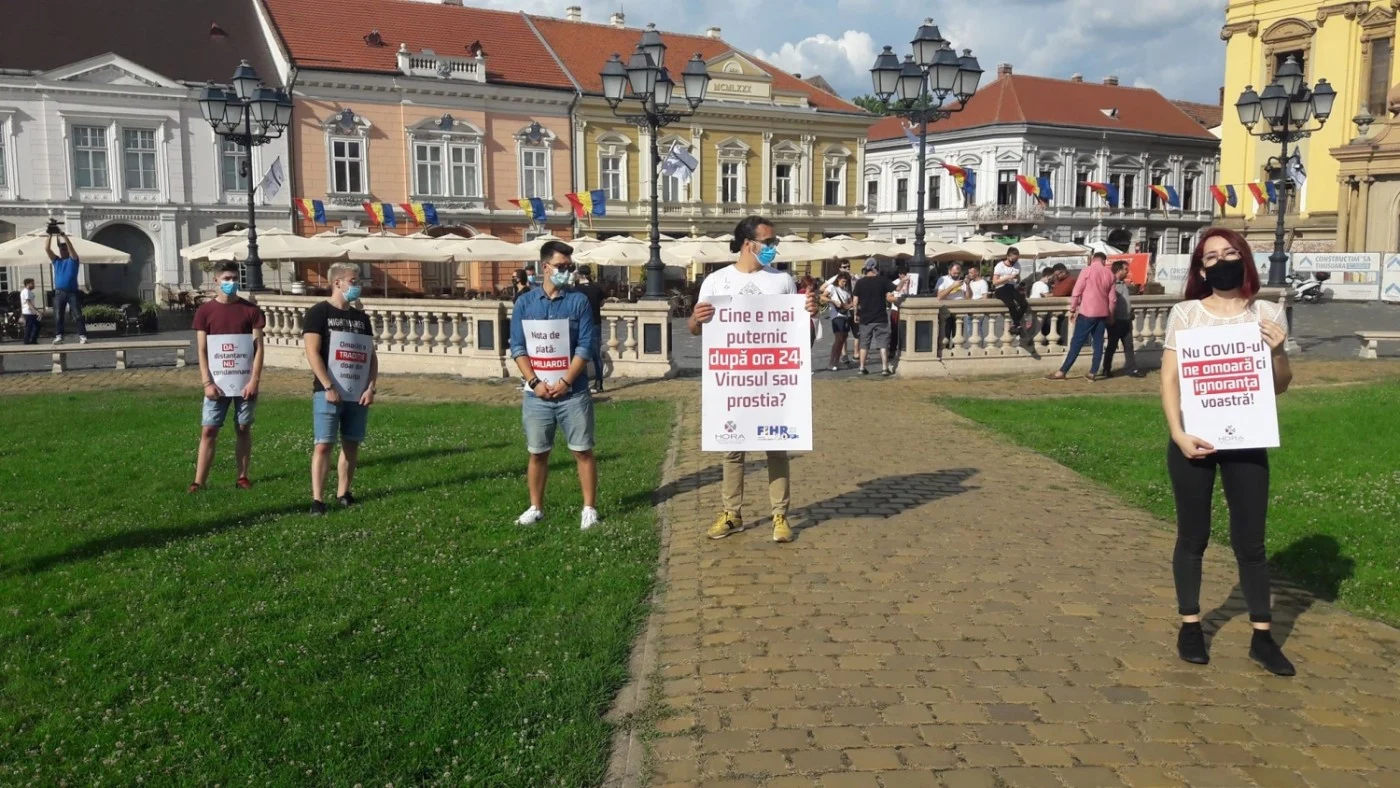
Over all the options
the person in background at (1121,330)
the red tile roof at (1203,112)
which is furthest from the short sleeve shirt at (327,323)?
the red tile roof at (1203,112)

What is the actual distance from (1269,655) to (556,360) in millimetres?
4681

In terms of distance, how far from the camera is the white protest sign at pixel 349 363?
8383mm

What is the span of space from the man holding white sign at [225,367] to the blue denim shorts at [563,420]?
9.25 ft

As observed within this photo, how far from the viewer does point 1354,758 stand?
14.3 ft

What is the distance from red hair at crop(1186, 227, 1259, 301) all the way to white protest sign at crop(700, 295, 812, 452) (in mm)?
2586

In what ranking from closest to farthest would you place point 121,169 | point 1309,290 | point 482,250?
point 482,250
point 121,169
point 1309,290

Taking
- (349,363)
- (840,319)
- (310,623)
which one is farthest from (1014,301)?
(310,623)

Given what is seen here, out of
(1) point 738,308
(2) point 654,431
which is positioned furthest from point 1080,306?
(1) point 738,308

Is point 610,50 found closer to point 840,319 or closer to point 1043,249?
point 1043,249

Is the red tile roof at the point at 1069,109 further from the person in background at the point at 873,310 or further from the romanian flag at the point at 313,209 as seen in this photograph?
the person in background at the point at 873,310

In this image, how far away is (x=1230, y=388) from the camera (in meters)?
5.21

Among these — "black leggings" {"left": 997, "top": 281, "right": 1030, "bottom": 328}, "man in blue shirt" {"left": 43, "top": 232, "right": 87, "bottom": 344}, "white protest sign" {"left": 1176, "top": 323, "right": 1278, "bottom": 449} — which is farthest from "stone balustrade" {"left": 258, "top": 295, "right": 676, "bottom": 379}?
"white protest sign" {"left": 1176, "top": 323, "right": 1278, "bottom": 449}

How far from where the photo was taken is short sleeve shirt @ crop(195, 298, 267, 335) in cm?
906

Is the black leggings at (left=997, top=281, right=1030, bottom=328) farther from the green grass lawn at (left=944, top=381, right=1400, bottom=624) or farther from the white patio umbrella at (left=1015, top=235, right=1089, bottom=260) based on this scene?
the white patio umbrella at (left=1015, top=235, right=1089, bottom=260)
